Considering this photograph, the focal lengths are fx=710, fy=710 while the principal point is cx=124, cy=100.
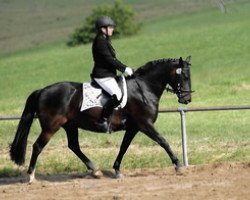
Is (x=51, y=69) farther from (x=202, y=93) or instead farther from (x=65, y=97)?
(x=65, y=97)

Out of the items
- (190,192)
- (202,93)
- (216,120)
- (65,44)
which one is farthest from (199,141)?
(65,44)

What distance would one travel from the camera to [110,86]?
11844mm

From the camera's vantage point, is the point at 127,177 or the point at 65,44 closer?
the point at 127,177

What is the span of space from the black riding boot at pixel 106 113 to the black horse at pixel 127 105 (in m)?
0.08

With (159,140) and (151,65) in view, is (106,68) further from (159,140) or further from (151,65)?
(159,140)

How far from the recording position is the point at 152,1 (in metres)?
115

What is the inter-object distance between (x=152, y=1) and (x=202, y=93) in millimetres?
87866

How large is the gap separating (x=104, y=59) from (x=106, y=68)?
6.8 inches

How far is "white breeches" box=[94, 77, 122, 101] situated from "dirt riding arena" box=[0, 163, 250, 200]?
1.43 meters

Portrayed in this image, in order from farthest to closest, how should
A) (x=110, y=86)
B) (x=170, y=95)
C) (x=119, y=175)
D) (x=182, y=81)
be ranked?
(x=170, y=95) < (x=182, y=81) < (x=119, y=175) < (x=110, y=86)

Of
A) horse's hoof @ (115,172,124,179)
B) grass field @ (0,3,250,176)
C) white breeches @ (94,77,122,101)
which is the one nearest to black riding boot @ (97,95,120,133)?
white breeches @ (94,77,122,101)

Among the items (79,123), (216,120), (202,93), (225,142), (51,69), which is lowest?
(51,69)

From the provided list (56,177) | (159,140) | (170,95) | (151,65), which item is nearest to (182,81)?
(151,65)

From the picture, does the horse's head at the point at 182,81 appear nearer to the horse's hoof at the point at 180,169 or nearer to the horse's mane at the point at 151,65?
the horse's mane at the point at 151,65
